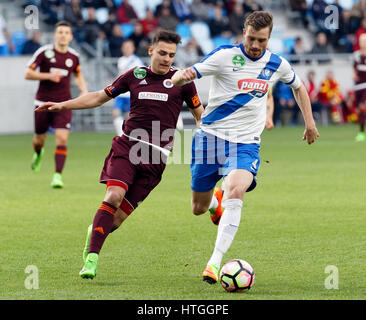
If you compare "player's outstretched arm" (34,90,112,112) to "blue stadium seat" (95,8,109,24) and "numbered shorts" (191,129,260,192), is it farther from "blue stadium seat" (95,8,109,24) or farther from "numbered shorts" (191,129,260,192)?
"blue stadium seat" (95,8,109,24)

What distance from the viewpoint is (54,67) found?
539 inches

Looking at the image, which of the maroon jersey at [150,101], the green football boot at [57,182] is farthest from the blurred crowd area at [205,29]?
the maroon jersey at [150,101]

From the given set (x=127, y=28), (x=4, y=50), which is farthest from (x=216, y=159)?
(x=127, y=28)

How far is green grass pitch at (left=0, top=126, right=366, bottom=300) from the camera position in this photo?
21.2 feet

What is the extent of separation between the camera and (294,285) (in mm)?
6496

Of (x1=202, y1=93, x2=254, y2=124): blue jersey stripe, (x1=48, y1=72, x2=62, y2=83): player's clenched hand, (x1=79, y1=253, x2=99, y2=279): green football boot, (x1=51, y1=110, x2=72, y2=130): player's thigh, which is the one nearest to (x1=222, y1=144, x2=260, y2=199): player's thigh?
(x1=202, y1=93, x2=254, y2=124): blue jersey stripe

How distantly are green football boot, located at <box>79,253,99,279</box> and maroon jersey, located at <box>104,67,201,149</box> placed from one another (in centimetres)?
126

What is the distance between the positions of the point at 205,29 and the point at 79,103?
22691 millimetres

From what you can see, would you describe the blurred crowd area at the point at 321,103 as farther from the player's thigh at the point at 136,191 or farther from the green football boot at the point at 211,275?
the green football boot at the point at 211,275

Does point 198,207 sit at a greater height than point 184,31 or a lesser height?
lesser

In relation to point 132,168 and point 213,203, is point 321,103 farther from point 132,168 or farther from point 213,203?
point 132,168

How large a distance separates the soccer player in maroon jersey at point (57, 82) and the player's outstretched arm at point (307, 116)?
20.1ft

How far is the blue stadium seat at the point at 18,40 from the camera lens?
26.6 m
